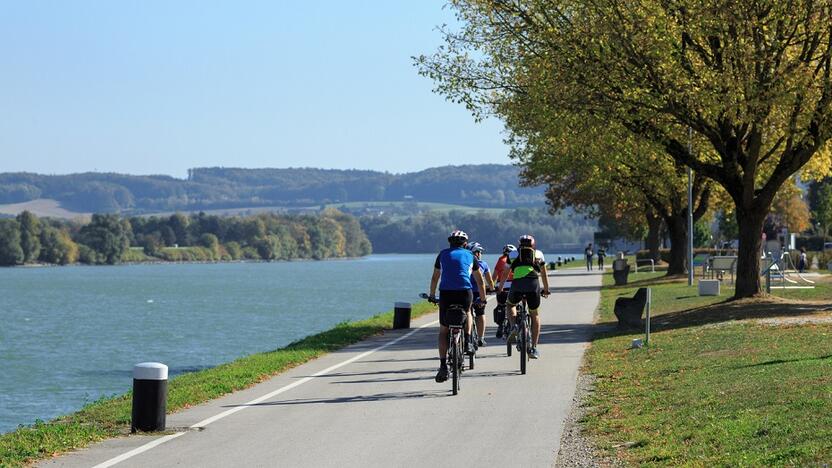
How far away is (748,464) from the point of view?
9969 mm

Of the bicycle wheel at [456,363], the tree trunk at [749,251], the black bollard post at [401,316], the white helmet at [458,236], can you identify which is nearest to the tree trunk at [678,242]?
the tree trunk at [749,251]

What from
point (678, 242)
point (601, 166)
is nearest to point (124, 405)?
point (601, 166)

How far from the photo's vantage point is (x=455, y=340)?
16188 mm

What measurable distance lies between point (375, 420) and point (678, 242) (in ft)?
148

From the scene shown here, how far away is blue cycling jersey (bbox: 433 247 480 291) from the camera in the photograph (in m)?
16.5

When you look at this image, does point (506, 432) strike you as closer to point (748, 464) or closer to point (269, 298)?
point (748, 464)

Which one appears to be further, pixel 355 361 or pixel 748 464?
pixel 355 361

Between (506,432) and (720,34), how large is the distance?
16.9m

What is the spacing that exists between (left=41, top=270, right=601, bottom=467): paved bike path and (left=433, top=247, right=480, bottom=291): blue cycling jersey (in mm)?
1294

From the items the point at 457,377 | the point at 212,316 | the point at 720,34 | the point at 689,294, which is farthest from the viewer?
the point at 212,316

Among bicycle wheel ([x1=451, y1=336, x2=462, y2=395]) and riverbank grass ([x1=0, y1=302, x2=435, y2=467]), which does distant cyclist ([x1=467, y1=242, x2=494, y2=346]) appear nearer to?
bicycle wheel ([x1=451, y1=336, x2=462, y2=395])

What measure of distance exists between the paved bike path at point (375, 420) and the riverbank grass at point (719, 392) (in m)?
0.68

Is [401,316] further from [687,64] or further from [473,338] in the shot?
[473,338]

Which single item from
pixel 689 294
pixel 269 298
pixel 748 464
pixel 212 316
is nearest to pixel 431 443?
pixel 748 464
